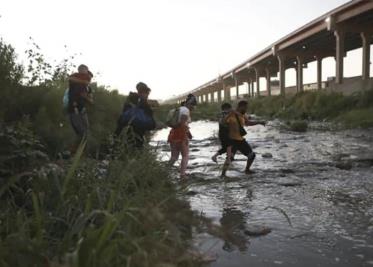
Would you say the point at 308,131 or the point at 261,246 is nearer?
the point at 261,246

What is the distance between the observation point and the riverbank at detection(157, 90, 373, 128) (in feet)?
76.6

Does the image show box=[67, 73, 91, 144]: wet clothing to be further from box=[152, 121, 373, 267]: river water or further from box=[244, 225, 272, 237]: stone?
box=[244, 225, 272, 237]: stone

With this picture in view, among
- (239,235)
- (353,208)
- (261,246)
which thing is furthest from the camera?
(353,208)

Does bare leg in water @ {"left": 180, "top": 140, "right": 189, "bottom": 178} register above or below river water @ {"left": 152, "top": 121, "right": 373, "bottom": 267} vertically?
above

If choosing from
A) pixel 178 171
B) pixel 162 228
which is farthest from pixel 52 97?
pixel 162 228

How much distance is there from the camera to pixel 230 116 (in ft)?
31.3

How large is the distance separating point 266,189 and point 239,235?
284cm

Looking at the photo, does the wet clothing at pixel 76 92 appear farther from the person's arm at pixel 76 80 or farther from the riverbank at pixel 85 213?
the riverbank at pixel 85 213

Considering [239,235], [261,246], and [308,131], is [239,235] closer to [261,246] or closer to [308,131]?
[261,246]

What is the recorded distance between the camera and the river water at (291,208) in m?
4.78

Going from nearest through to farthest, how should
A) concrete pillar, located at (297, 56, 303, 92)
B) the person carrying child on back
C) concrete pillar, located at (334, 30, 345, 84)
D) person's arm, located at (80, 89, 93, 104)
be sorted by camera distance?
person's arm, located at (80, 89, 93, 104), the person carrying child on back, concrete pillar, located at (334, 30, 345, 84), concrete pillar, located at (297, 56, 303, 92)

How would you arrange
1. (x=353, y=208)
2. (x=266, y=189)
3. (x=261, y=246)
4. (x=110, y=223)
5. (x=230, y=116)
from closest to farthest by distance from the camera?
1. (x=110, y=223)
2. (x=261, y=246)
3. (x=353, y=208)
4. (x=266, y=189)
5. (x=230, y=116)

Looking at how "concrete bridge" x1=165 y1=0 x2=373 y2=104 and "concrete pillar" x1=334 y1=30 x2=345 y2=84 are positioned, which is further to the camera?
"concrete pillar" x1=334 y1=30 x2=345 y2=84

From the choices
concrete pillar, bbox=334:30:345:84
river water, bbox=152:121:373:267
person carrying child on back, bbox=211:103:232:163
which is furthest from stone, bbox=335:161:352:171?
concrete pillar, bbox=334:30:345:84
